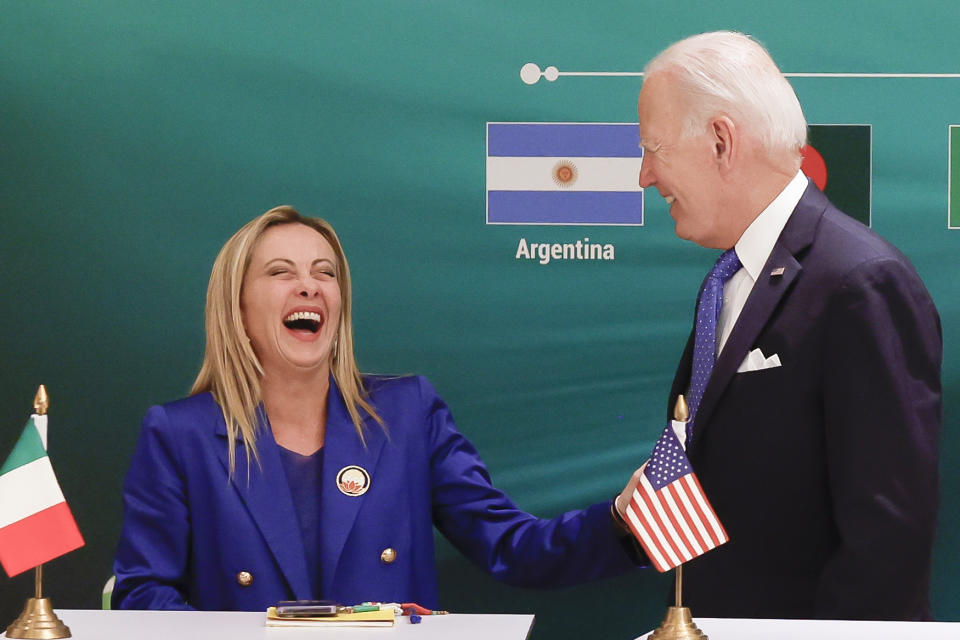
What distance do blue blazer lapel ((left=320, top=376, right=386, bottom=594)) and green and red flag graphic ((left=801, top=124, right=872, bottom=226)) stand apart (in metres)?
1.39

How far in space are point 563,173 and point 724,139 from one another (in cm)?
104

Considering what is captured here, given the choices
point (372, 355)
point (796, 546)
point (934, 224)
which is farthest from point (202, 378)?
point (934, 224)

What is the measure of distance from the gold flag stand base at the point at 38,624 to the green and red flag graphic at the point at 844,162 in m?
2.29

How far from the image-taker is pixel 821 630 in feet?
8.00

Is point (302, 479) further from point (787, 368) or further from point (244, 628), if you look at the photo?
point (787, 368)

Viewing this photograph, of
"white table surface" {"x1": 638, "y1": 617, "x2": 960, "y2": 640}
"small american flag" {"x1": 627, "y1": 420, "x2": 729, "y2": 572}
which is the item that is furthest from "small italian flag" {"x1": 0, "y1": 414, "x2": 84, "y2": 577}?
"white table surface" {"x1": 638, "y1": 617, "x2": 960, "y2": 640}

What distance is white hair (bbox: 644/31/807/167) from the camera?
9.51 feet

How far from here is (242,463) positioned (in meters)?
3.32

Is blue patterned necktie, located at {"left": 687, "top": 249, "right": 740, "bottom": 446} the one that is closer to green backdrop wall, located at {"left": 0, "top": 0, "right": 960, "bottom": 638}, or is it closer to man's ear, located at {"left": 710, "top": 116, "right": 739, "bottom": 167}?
man's ear, located at {"left": 710, "top": 116, "right": 739, "bottom": 167}

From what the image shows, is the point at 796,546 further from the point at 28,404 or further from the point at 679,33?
the point at 28,404

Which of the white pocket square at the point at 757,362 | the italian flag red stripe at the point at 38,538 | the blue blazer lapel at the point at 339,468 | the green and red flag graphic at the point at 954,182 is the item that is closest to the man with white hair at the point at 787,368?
the white pocket square at the point at 757,362

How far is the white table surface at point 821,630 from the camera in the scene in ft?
7.80

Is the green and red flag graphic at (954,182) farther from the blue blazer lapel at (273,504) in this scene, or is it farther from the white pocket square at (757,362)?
the blue blazer lapel at (273,504)

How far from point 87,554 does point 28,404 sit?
1.47 feet
